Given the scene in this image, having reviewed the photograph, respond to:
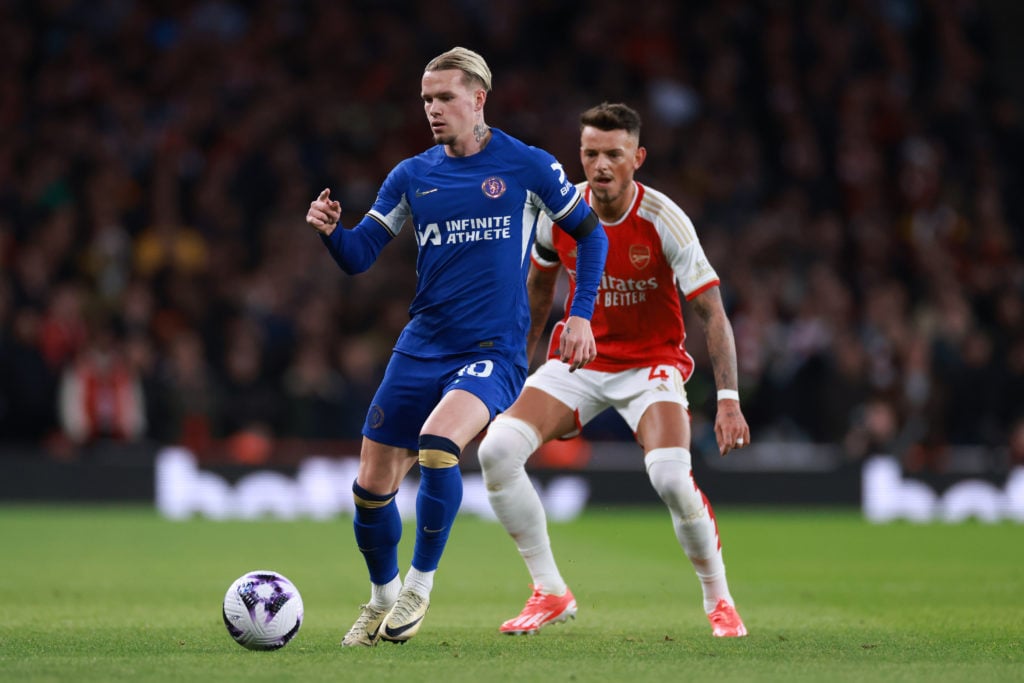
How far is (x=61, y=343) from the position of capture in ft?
52.7

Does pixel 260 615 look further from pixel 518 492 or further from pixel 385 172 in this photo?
pixel 385 172

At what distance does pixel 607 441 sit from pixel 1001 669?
1109 centimetres

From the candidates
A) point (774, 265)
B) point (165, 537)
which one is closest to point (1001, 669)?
point (165, 537)

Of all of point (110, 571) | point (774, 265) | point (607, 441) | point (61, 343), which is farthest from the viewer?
point (774, 265)

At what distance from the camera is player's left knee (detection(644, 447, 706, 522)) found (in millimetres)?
7398

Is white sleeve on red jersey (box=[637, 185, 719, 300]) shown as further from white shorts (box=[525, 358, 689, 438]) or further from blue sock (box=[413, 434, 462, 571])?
blue sock (box=[413, 434, 462, 571])

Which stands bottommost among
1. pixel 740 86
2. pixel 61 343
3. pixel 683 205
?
pixel 61 343

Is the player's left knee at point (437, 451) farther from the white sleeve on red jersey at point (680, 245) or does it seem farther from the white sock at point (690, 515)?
the white sleeve on red jersey at point (680, 245)

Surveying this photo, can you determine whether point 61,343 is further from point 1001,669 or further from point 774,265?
point 1001,669

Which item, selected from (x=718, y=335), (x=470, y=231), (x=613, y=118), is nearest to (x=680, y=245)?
(x=718, y=335)

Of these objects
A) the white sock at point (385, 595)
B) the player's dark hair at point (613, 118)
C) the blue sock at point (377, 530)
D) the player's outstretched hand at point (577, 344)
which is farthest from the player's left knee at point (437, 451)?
the player's dark hair at point (613, 118)

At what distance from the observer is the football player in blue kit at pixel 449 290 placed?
6.85 metres

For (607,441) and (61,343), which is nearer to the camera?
(61,343)

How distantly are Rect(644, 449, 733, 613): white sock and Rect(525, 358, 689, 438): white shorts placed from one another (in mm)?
323
